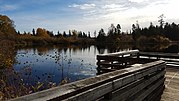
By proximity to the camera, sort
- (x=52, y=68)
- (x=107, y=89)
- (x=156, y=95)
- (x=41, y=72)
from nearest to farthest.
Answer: (x=107, y=89) < (x=156, y=95) < (x=41, y=72) < (x=52, y=68)

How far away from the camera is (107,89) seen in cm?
323

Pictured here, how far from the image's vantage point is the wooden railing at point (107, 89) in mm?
2436

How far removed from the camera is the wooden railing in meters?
2.44

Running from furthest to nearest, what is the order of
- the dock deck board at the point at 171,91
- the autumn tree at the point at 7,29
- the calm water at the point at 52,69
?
Answer: the autumn tree at the point at 7,29
the calm water at the point at 52,69
the dock deck board at the point at 171,91

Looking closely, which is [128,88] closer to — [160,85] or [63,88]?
[63,88]

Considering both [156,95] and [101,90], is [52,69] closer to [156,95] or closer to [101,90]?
[156,95]

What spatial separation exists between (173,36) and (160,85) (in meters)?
86.8

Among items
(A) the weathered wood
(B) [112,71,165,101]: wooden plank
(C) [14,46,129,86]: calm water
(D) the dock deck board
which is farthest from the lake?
(D) the dock deck board

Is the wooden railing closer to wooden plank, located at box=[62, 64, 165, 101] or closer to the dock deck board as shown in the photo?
wooden plank, located at box=[62, 64, 165, 101]

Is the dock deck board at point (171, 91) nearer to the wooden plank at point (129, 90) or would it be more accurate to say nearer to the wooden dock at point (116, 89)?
the wooden dock at point (116, 89)

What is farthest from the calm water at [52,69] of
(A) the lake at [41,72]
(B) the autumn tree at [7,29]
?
(B) the autumn tree at [7,29]

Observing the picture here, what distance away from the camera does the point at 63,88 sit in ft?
8.73

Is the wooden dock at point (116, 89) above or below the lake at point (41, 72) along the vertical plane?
above

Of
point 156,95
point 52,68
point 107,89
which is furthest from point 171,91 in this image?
point 52,68
